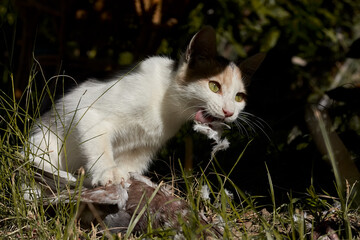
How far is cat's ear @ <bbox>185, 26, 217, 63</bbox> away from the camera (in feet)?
7.29

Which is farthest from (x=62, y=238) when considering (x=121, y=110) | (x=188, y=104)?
(x=188, y=104)

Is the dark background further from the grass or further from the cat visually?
the grass

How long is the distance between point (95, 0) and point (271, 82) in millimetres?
1185

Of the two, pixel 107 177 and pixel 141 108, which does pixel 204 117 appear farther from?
pixel 107 177

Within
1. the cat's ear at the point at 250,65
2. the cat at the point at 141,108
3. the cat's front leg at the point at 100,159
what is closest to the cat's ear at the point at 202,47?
the cat at the point at 141,108

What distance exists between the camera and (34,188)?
178cm

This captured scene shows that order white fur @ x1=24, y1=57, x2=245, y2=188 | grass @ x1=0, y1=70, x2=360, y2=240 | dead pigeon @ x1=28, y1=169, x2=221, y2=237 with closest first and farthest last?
grass @ x1=0, y1=70, x2=360, y2=240
dead pigeon @ x1=28, y1=169, x2=221, y2=237
white fur @ x1=24, y1=57, x2=245, y2=188

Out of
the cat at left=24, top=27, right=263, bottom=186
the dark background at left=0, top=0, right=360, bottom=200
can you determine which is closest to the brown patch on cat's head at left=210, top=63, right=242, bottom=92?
the cat at left=24, top=27, right=263, bottom=186

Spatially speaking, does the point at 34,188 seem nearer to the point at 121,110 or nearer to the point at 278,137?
the point at 121,110

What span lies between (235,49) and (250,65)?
348mm

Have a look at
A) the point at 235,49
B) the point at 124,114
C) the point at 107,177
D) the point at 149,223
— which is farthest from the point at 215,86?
the point at 149,223

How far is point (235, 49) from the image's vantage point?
2840mm

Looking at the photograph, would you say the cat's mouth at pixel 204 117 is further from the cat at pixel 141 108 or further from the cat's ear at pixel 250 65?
the cat's ear at pixel 250 65

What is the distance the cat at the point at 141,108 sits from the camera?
2.12 meters
